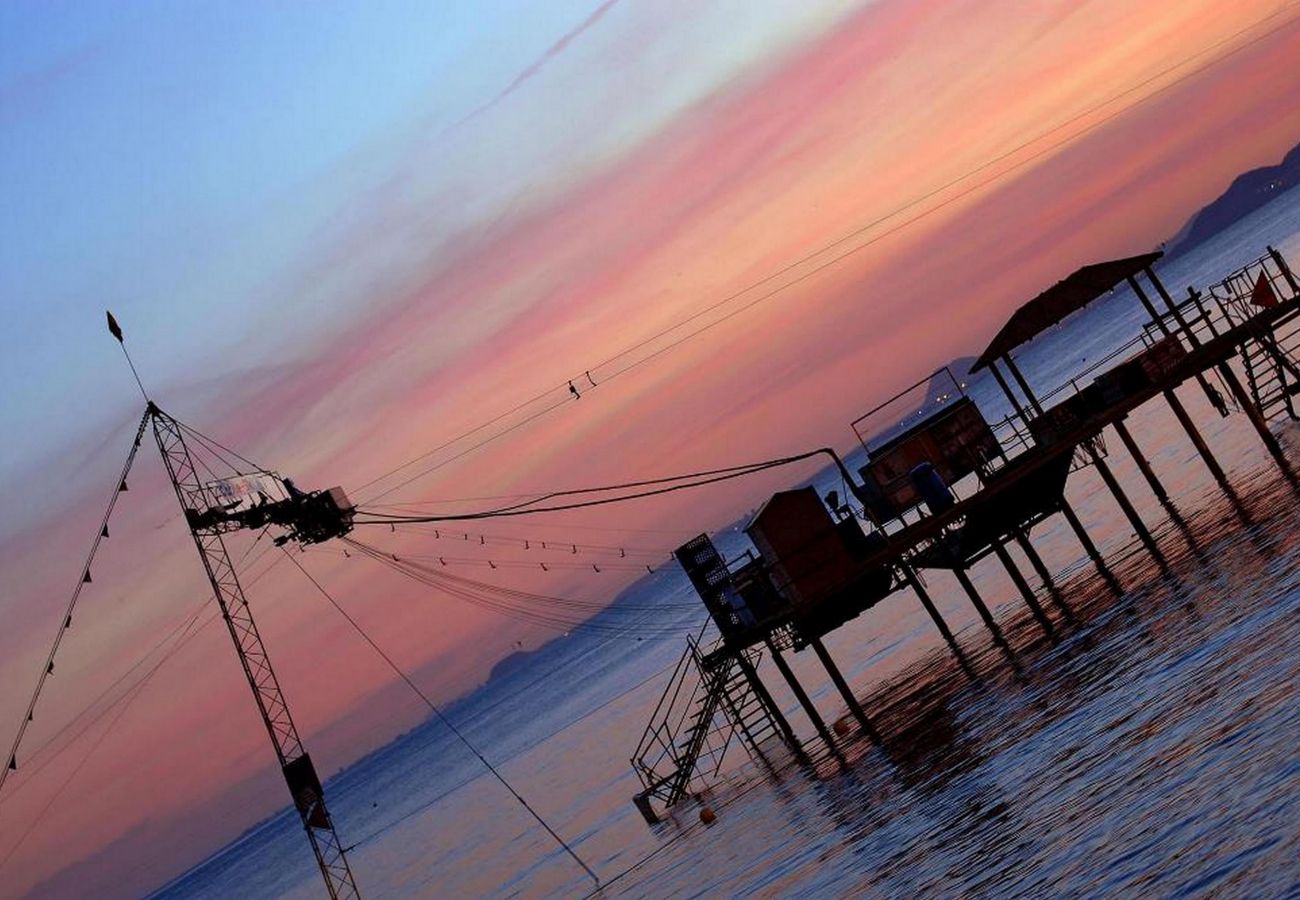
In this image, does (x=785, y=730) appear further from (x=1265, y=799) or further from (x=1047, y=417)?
(x=1265, y=799)

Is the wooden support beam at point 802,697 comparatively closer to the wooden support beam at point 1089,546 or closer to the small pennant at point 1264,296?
the wooden support beam at point 1089,546

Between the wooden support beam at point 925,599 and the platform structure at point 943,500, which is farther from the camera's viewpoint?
the wooden support beam at point 925,599

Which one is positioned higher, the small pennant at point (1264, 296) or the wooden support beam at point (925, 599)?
the small pennant at point (1264, 296)

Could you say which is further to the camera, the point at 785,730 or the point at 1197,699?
the point at 785,730

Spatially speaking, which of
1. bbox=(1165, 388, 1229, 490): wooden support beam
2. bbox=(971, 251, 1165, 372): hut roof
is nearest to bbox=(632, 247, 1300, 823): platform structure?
bbox=(971, 251, 1165, 372): hut roof

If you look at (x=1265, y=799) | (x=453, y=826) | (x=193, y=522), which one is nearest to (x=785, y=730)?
(x=193, y=522)

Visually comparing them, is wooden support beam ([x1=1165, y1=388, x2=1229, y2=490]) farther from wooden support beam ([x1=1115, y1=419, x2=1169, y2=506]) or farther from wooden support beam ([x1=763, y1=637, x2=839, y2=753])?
wooden support beam ([x1=763, y1=637, x2=839, y2=753])

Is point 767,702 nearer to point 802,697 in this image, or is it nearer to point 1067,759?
point 802,697

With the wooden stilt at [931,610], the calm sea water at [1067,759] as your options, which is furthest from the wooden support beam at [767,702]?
the wooden stilt at [931,610]

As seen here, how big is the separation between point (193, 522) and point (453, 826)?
82149mm

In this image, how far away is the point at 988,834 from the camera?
30719 mm

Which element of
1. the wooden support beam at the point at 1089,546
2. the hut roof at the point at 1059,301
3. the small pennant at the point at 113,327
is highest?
the small pennant at the point at 113,327

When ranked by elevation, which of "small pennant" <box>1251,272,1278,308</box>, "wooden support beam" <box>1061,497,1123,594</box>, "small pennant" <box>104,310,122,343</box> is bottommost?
"wooden support beam" <box>1061,497,1123,594</box>

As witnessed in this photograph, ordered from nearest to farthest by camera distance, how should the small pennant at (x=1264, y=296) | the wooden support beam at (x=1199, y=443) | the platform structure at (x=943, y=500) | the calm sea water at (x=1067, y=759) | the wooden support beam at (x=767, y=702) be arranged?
1. the calm sea water at (x=1067, y=759)
2. the platform structure at (x=943, y=500)
3. the small pennant at (x=1264, y=296)
4. the wooden support beam at (x=767, y=702)
5. the wooden support beam at (x=1199, y=443)
